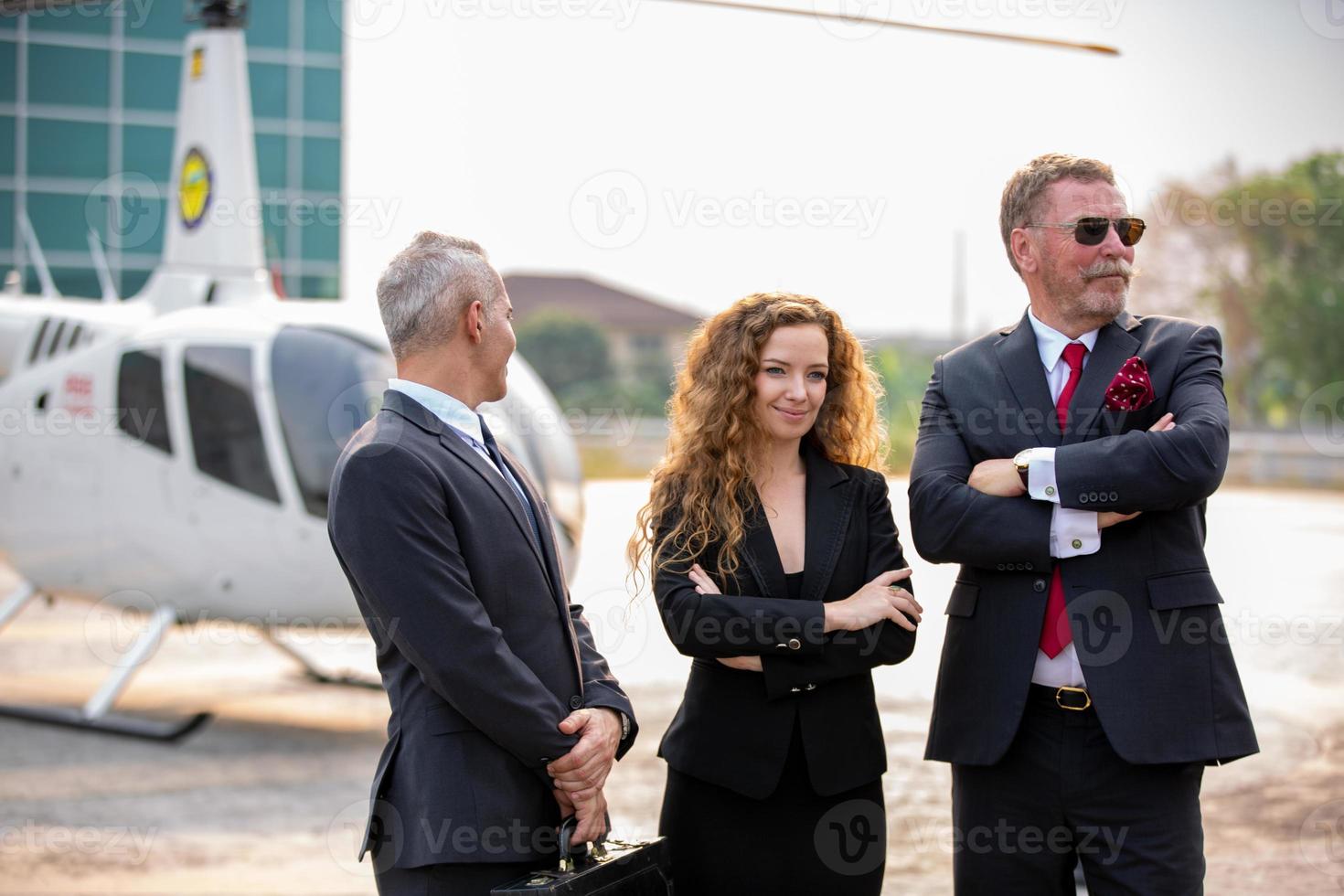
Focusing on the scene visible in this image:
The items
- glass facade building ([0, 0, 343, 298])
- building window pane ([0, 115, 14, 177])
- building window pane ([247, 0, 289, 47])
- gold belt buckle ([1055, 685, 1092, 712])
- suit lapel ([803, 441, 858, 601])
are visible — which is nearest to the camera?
gold belt buckle ([1055, 685, 1092, 712])

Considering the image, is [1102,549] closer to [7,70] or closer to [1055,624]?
[1055,624]

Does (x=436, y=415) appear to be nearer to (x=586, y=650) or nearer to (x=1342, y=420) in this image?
(x=586, y=650)

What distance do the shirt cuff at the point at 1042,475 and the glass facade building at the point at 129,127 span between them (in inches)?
788

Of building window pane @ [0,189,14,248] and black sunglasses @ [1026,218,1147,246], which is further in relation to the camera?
building window pane @ [0,189,14,248]

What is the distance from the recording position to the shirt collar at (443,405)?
2.46 m

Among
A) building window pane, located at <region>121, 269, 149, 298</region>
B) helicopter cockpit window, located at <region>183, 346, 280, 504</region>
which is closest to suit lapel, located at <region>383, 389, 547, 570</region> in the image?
helicopter cockpit window, located at <region>183, 346, 280, 504</region>

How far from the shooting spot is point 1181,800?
2443 mm

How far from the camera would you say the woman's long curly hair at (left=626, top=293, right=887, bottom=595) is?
278 cm

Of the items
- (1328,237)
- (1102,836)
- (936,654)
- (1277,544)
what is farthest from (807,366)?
(1328,237)

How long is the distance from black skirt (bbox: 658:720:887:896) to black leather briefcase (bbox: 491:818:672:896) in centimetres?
18

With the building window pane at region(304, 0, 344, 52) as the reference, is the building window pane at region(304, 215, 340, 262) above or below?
below

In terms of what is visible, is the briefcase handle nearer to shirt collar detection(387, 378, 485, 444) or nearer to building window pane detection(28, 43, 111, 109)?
shirt collar detection(387, 378, 485, 444)

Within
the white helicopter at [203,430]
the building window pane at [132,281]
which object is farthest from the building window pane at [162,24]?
the white helicopter at [203,430]

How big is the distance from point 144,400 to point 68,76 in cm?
1705
